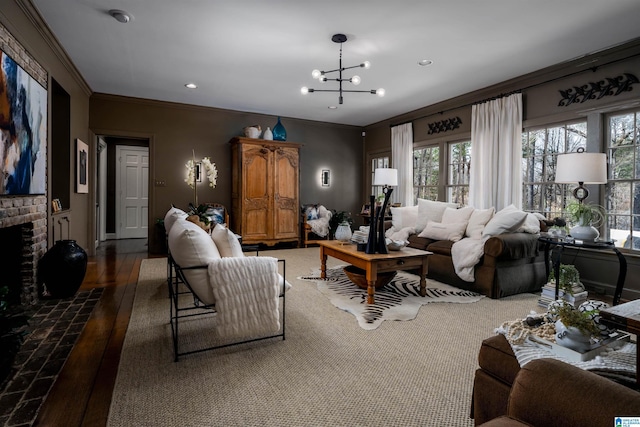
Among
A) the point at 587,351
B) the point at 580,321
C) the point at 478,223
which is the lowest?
the point at 587,351

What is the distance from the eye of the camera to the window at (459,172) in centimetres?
570

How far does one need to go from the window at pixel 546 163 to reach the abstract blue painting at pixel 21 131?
566cm

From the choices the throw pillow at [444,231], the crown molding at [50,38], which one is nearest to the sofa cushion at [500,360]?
the throw pillow at [444,231]

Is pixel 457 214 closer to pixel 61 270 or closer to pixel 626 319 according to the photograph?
pixel 626 319

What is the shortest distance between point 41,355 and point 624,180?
5502 mm

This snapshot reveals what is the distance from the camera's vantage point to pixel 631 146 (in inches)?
145

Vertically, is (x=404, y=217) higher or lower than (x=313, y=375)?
higher

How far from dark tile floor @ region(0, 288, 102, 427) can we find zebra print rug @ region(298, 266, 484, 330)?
208cm

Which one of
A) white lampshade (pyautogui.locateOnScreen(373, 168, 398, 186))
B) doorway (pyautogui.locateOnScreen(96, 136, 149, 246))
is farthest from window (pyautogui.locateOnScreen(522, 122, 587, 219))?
doorway (pyautogui.locateOnScreen(96, 136, 149, 246))

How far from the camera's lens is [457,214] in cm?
457

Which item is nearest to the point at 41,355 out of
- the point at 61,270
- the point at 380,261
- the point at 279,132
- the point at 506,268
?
the point at 61,270

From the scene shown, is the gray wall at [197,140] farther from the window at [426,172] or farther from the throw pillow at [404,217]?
the throw pillow at [404,217]

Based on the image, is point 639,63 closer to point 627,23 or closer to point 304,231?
point 627,23

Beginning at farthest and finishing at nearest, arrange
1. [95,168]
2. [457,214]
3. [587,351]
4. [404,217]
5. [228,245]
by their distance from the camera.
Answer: [95,168] < [404,217] < [457,214] < [228,245] < [587,351]
